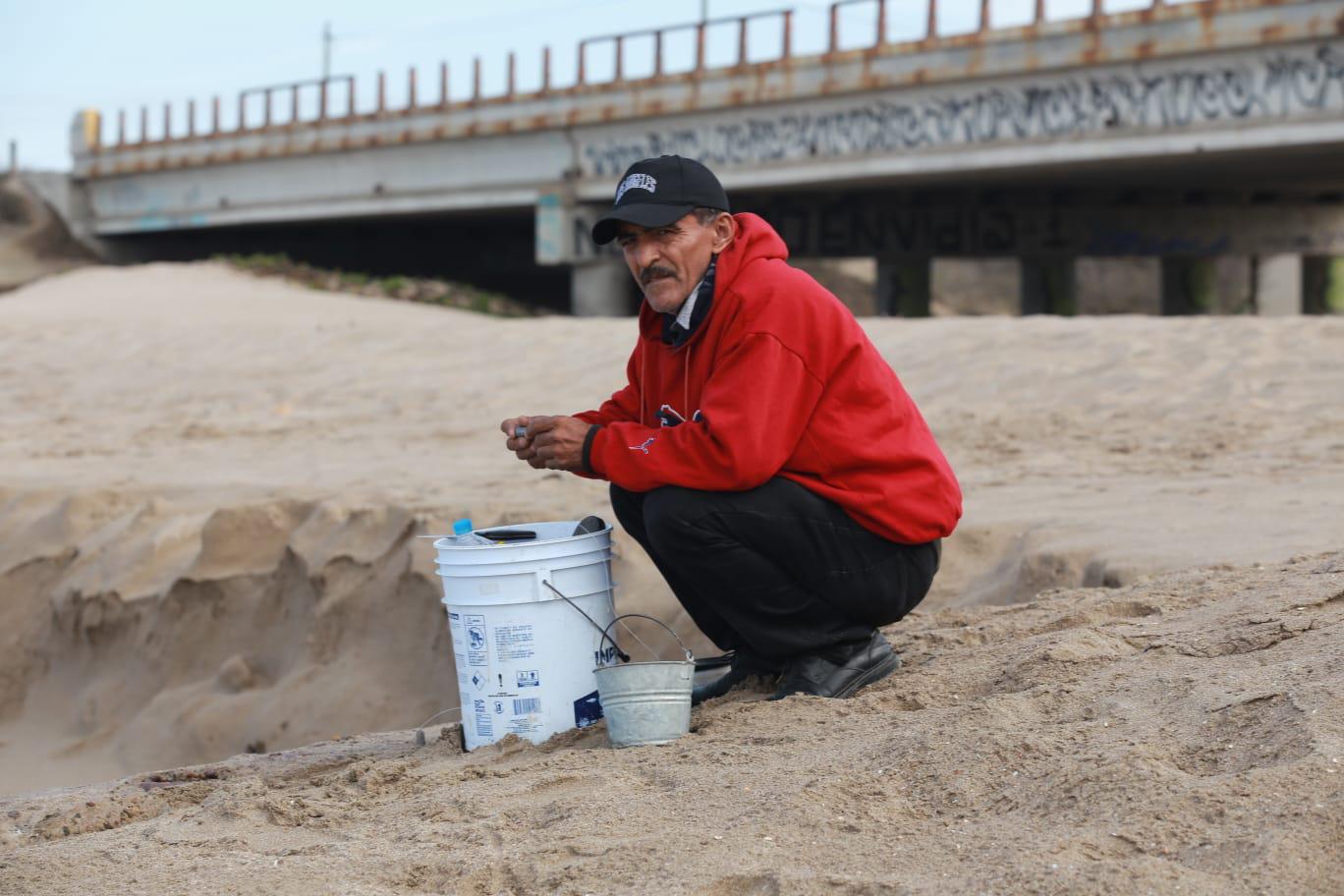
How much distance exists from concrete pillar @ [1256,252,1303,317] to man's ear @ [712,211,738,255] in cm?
2607

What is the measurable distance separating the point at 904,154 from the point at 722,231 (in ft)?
47.4

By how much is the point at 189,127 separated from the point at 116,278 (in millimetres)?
5790

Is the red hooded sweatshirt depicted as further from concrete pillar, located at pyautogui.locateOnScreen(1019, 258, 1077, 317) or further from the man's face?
concrete pillar, located at pyautogui.locateOnScreen(1019, 258, 1077, 317)

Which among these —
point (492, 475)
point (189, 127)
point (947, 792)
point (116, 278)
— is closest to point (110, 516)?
point (492, 475)

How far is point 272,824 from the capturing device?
3.03m

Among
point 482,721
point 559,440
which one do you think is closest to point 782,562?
point 559,440

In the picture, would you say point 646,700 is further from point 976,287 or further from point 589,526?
point 976,287

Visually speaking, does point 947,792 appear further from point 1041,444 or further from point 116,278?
point 116,278

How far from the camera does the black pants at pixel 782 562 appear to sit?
3.31 metres

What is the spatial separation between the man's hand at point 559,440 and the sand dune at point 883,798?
0.65 m

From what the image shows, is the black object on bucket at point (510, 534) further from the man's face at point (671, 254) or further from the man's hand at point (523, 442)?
the man's face at point (671, 254)

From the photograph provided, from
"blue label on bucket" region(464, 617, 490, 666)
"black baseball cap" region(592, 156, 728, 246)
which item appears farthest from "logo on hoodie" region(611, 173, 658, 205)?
"blue label on bucket" region(464, 617, 490, 666)

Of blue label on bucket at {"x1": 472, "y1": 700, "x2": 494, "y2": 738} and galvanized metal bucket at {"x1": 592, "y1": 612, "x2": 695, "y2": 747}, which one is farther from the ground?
galvanized metal bucket at {"x1": 592, "y1": 612, "x2": 695, "y2": 747}

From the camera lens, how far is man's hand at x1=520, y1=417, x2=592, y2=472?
136 inches
